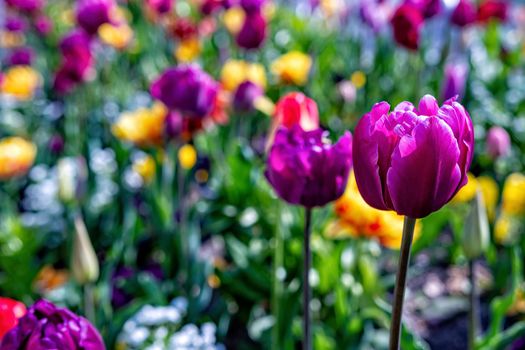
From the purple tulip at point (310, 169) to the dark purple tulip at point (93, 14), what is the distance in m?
1.62

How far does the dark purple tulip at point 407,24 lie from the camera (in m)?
2.01

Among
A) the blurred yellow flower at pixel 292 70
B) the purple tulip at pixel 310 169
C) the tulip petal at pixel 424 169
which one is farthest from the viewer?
the blurred yellow flower at pixel 292 70

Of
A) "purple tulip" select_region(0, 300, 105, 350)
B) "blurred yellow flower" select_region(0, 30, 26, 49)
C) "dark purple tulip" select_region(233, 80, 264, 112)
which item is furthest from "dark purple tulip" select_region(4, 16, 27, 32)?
"purple tulip" select_region(0, 300, 105, 350)

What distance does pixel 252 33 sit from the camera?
2.31 m

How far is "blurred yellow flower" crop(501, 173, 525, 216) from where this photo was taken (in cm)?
196

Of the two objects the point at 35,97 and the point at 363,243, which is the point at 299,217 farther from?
the point at 35,97

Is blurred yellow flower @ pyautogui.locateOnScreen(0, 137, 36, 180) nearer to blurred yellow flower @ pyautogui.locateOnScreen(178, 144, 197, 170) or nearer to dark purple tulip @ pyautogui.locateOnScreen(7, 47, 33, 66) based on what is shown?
blurred yellow flower @ pyautogui.locateOnScreen(178, 144, 197, 170)

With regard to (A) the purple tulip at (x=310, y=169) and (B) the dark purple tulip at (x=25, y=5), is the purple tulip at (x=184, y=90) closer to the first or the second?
(A) the purple tulip at (x=310, y=169)

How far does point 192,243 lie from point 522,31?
3253mm

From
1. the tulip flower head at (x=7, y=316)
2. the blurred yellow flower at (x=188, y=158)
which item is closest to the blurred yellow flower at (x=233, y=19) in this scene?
the blurred yellow flower at (x=188, y=158)

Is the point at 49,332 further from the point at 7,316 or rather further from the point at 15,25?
the point at 15,25

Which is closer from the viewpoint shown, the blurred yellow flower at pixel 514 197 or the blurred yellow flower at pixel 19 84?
the blurred yellow flower at pixel 514 197

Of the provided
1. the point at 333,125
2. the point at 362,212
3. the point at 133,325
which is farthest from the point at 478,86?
the point at 133,325

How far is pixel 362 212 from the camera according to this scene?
1.37m
